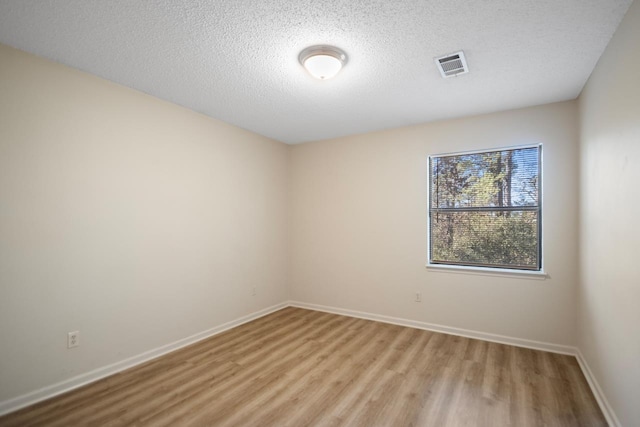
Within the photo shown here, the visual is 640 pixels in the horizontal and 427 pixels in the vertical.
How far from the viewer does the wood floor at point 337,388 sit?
6.91 feet

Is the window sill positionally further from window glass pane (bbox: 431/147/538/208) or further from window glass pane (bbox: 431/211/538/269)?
window glass pane (bbox: 431/147/538/208)

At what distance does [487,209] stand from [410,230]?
0.93 m

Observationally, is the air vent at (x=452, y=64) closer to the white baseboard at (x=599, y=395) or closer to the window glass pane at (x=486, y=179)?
the window glass pane at (x=486, y=179)

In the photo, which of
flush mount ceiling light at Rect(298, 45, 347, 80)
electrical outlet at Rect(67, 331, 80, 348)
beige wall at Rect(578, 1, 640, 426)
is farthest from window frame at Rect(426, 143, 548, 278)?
electrical outlet at Rect(67, 331, 80, 348)

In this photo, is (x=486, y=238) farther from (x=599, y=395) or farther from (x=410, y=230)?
(x=599, y=395)

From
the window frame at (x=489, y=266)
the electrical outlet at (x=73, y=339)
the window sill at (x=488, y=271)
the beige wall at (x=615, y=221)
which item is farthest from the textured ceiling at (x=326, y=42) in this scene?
the electrical outlet at (x=73, y=339)

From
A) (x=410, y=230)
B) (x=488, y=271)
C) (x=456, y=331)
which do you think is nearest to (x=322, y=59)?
(x=410, y=230)

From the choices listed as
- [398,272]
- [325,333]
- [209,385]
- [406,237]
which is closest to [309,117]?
[406,237]

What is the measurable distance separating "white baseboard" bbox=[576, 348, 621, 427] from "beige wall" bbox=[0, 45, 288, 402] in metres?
3.61

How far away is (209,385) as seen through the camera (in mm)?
2527

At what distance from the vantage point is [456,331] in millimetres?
3697

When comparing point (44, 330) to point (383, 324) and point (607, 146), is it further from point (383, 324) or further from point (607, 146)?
point (607, 146)

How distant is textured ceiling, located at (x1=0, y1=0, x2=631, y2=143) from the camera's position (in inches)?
71.9

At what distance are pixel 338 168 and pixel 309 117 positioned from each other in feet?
3.56
